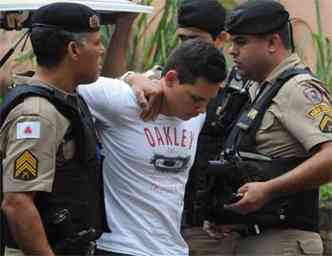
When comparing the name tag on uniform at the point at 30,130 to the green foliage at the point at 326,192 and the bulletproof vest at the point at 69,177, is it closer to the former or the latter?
the bulletproof vest at the point at 69,177

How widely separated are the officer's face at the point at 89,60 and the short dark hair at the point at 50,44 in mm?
63

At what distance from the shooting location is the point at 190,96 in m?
3.84

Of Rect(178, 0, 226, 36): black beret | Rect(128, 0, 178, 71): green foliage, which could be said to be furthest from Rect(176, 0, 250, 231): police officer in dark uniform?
Rect(128, 0, 178, 71): green foliage

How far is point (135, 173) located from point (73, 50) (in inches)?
21.8

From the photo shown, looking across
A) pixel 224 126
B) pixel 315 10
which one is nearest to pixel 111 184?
pixel 224 126

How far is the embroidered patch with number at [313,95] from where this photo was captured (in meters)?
4.05

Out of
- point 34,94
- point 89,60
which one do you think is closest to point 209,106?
point 89,60

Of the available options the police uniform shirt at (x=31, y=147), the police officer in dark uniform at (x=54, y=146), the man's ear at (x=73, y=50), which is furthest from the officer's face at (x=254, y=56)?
the police uniform shirt at (x=31, y=147)

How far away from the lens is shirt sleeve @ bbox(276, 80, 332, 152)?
399 cm

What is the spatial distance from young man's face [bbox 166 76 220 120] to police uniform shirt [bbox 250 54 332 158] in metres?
0.33

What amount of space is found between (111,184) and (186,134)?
353 mm

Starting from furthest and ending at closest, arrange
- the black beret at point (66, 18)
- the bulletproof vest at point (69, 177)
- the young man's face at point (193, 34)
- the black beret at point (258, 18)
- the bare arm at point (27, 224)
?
the young man's face at point (193, 34) → the black beret at point (258, 18) → the black beret at point (66, 18) → the bulletproof vest at point (69, 177) → the bare arm at point (27, 224)

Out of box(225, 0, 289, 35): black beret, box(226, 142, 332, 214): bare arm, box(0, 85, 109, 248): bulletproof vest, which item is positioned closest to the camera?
box(0, 85, 109, 248): bulletproof vest

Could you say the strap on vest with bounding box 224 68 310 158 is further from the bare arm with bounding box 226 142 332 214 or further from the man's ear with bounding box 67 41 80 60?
the man's ear with bounding box 67 41 80 60
